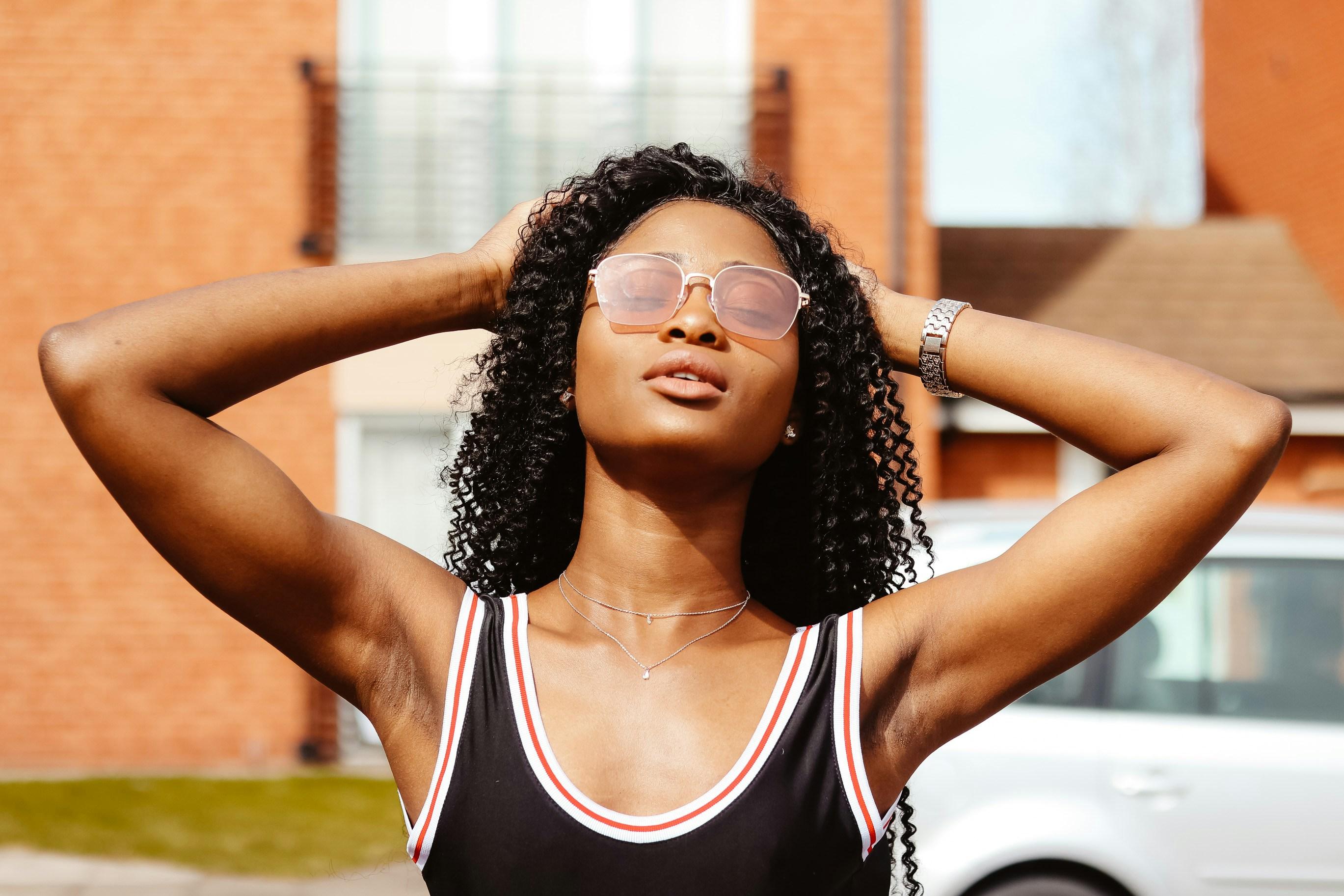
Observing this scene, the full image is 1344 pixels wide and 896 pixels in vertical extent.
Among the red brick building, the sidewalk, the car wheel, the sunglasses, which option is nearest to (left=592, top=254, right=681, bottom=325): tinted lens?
the sunglasses

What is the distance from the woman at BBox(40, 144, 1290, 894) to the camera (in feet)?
5.06

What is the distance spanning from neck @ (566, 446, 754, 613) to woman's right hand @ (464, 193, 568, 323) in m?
0.27

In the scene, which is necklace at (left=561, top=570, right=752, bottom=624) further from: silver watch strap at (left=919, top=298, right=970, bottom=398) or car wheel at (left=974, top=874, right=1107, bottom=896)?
car wheel at (left=974, top=874, right=1107, bottom=896)

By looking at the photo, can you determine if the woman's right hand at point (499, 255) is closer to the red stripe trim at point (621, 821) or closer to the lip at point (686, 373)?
the lip at point (686, 373)

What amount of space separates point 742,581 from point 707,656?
193mm

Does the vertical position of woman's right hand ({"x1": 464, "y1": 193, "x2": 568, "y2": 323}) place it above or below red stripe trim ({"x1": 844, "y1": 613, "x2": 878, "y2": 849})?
above

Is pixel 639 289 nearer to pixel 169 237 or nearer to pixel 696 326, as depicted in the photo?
pixel 696 326

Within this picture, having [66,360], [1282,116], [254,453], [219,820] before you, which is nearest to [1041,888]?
[254,453]

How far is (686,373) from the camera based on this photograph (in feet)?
5.47

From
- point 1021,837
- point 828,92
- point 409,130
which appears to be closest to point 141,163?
point 409,130

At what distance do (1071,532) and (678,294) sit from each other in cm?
58

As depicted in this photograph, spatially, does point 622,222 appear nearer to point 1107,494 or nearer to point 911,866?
point 1107,494

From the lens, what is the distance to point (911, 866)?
2039mm

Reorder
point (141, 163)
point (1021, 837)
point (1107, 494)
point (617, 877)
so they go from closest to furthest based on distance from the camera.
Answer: point (617, 877) → point (1107, 494) → point (1021, 837) → point (141, 163)
